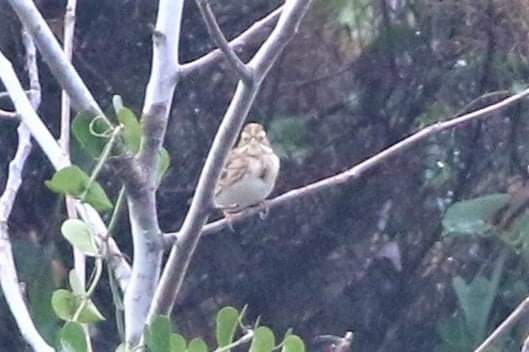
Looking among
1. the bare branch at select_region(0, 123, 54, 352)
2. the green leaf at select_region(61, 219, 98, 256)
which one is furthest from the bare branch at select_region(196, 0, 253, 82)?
the bare branch at select_region(0, 123, 54, 352)

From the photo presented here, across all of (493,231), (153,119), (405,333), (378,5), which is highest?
(153,119)

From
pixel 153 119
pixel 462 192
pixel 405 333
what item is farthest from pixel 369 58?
pixel 153 119

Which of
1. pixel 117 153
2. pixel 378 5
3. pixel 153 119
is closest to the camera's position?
pixel 117 153

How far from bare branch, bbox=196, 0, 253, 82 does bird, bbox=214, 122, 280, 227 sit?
1480 millimetres

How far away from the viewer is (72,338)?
1516mm

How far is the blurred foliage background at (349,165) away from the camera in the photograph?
337 cm

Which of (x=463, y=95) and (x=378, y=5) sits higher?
(x=378, y=5)

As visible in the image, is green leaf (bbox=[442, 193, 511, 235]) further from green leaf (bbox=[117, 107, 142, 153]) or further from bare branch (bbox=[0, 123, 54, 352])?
green leaf (bbox=[117, 107, 142, 153])

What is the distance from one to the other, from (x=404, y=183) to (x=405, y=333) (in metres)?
0.37

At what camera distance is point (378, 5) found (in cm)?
341

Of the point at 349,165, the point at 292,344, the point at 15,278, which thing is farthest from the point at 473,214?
the point at 292,344

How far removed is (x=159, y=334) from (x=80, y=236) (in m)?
0.17

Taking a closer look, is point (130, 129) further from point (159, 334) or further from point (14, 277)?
point (14, 277)

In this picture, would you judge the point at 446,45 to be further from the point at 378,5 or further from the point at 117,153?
the point at 117,153
